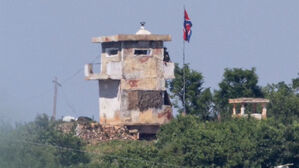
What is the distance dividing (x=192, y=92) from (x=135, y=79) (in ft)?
18.8

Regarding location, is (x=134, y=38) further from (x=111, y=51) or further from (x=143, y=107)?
(x=143, y=107)

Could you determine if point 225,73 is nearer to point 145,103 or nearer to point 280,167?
point 145,103

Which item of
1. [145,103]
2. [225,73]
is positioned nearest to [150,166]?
[145,103]

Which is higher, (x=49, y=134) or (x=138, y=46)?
(x=138, y=46)

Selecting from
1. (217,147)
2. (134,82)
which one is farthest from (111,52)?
(217,147)

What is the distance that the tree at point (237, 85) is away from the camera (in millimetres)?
75938

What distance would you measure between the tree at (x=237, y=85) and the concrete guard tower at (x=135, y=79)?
5.78 m

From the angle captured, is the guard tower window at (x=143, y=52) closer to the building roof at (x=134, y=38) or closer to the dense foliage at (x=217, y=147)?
the building roof at (x=134, y=38)

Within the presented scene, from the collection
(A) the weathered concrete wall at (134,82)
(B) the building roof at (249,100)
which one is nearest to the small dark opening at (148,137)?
(A) the weathered concrete wall at (134,82)

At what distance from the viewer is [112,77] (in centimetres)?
7019

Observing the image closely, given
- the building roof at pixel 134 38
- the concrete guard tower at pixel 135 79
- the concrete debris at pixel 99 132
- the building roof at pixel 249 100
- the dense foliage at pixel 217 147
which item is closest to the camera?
the dense foliage at pixel 217 147

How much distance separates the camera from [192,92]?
75062 mm

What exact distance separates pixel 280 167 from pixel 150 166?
5.81 m

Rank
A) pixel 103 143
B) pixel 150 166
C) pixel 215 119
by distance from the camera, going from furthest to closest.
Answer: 1. pixel 215 119
2. pixel 103 143
3. pixel 150 166
